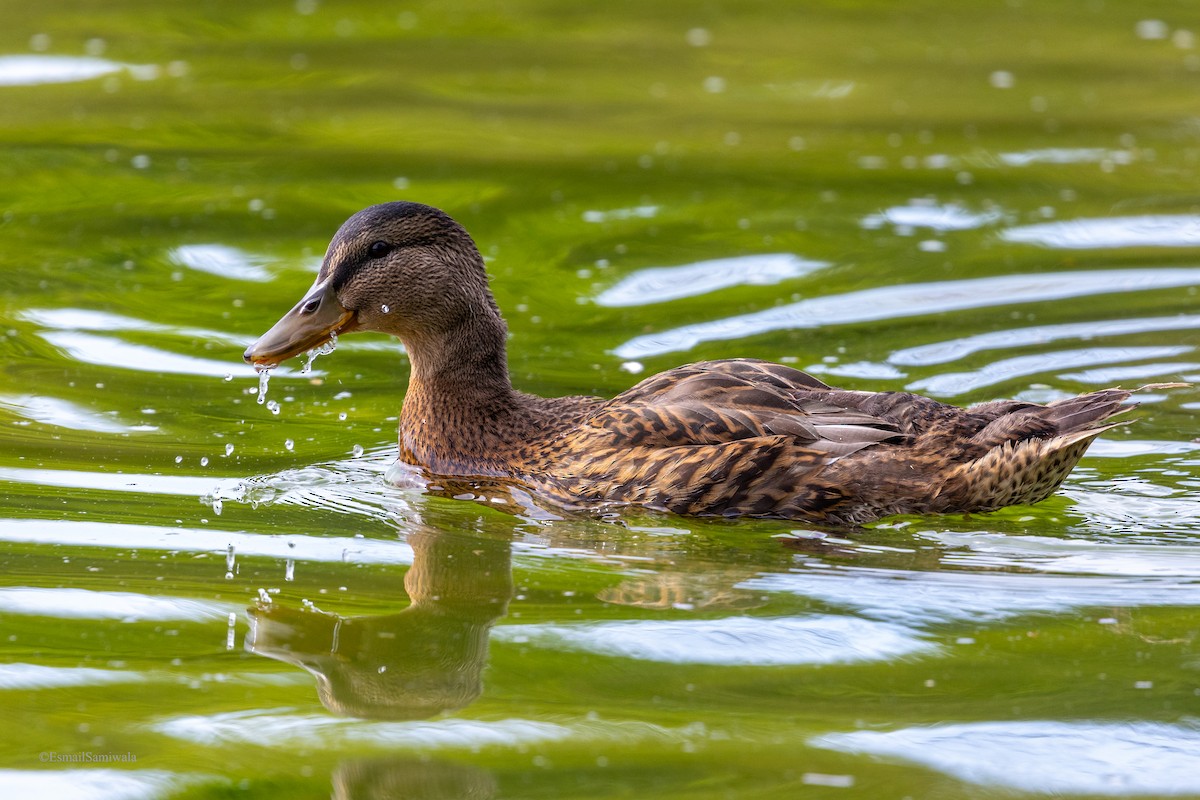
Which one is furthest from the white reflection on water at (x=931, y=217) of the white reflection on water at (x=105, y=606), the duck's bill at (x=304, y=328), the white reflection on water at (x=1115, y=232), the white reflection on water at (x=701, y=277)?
the white reflection on water at (x=105, y=606)

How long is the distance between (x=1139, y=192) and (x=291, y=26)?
892 centimetres

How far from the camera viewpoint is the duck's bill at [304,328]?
304 inches

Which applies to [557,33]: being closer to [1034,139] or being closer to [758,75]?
[758,75]

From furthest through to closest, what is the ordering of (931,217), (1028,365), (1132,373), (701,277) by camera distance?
(931,217) → (701,277) → (1028,365) → (1132,373)

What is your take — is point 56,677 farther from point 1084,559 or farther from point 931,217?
point 931,217

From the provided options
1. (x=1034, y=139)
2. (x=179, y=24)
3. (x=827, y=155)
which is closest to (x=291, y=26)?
(x=179, y=24)

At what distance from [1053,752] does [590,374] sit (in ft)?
15.9

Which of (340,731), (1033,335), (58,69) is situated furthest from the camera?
(58,69)

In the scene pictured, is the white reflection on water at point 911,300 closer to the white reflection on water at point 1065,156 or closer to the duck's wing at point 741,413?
the duck's wing at point 741,413

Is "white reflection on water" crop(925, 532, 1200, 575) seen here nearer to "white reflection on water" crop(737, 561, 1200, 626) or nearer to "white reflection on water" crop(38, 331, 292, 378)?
"white reflection on water" crop(737, 561, 1200, 626)

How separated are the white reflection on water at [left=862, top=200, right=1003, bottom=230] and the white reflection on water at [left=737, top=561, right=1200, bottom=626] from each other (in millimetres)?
5764

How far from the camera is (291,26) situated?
17422 mm

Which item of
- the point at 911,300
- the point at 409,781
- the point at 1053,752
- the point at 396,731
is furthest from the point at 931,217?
the point at 409,781

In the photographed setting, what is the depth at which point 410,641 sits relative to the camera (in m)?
6.12
